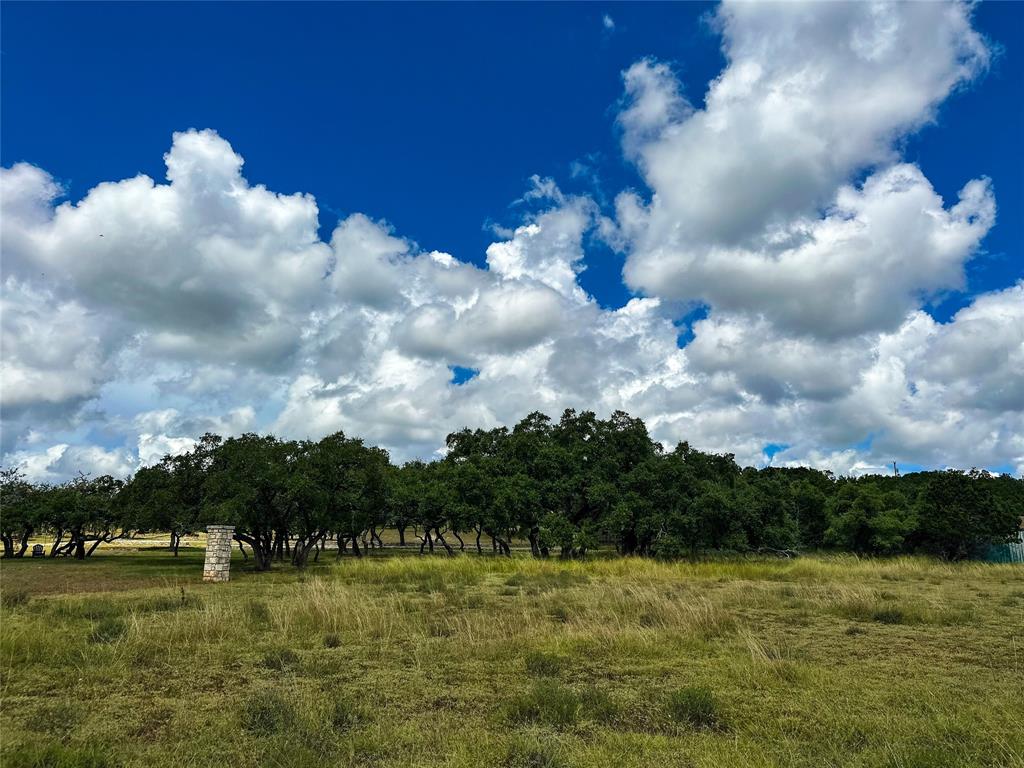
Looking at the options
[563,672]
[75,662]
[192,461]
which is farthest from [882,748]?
[192,461]

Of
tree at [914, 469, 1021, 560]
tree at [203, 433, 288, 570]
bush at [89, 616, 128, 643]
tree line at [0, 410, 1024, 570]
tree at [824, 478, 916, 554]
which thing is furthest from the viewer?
tree at [824, 478, 916, 554]

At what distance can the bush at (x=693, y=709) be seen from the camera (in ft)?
21.6

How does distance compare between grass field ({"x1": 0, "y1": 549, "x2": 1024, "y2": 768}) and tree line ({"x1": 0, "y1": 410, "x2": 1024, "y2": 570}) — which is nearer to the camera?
grass field ({"x1": 0, "y1": 549, "x2": 1024, "y2": 768})

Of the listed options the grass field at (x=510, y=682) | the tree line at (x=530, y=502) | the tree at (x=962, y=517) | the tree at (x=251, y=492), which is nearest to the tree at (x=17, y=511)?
the tree line at (x=530, y=502)

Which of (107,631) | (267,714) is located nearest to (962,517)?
(267,714)

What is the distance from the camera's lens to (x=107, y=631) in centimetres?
1058

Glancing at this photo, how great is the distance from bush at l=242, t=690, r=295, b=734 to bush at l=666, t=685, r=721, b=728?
3995mm

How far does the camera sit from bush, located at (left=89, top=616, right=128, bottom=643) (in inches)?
395

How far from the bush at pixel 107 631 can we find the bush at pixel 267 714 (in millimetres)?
4619

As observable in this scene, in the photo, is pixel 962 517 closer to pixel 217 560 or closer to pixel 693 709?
pixel 693 709

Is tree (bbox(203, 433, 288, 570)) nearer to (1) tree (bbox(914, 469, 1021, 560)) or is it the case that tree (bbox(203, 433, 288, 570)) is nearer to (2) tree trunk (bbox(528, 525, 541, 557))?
(2) tree trunk (bbox(528, 525, 541, 557))

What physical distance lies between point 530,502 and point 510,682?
2595 cm

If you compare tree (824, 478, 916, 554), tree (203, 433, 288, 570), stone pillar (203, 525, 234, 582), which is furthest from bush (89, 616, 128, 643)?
tree (824, 478, 916, 554)

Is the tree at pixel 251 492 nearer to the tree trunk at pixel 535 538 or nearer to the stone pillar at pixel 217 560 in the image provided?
the stone pillar at pixel 217 560
